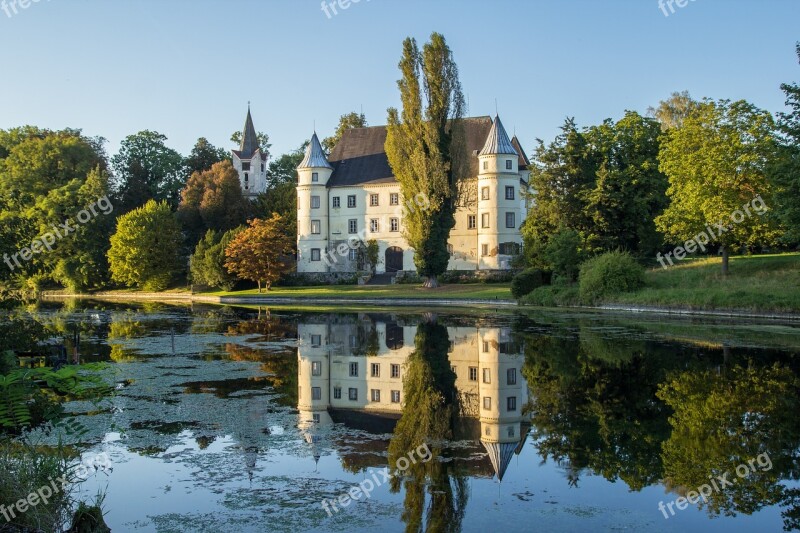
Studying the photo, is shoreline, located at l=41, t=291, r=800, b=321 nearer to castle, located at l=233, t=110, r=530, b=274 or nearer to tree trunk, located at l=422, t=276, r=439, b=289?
tree trunk, located at l=422, t=276, r=439, b=289

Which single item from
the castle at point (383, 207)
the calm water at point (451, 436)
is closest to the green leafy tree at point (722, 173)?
the calm water at point (451, 436)

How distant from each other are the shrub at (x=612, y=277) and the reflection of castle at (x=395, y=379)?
13055 mm

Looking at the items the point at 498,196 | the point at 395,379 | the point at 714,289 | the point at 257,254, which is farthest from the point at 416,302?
the point at 395,379

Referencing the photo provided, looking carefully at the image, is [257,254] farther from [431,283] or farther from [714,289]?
[714,289]

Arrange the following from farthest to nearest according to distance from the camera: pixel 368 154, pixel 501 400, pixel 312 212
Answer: pixel 368 154 → pixel 312 212 → pixel 501 400

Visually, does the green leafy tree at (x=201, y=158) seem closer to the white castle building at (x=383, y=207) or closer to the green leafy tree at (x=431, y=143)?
the white castle building at (x=383, y=207)

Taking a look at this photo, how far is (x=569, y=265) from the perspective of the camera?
140 ft

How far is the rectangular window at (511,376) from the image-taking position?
16234 millimetres

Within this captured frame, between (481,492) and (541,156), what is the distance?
142 ft

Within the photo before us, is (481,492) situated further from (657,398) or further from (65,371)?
(657,398)

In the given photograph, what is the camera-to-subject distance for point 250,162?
9069cm

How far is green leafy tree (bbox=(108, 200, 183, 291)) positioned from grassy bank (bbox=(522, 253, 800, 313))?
3803 cm

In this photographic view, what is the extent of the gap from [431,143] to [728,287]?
78.2 ft

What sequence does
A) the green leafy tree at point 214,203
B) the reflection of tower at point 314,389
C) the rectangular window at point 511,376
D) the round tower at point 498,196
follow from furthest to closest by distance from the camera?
the green leafy tree at point 214,203
the round tower at point 498,196
the rectangular window at point 511,376
the reflection of tower at point 314,389
